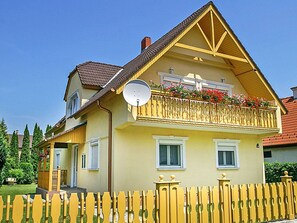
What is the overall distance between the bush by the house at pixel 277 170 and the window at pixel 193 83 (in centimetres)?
519

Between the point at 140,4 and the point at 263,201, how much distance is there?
345 inches

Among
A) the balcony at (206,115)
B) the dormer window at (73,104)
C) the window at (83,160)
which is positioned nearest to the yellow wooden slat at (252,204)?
the balcony at (206,115)

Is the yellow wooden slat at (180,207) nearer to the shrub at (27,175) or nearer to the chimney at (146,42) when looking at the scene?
the chimney at (146,42)

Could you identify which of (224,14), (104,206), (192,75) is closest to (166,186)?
(104,206)

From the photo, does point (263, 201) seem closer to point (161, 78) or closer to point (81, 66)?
Result: point (161, 78)

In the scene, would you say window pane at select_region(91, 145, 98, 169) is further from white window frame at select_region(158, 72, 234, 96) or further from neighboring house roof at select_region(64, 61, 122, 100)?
white window frame at select_region(158, 72, 234, 96)

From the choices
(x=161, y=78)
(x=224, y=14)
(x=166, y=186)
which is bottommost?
(x=166, y=186)

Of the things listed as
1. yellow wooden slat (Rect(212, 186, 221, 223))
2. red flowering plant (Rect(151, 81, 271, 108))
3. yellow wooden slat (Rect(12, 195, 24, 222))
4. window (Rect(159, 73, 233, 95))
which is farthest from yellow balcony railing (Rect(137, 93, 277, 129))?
yellow wooden slat (Rect(12, 195, 24, 222))

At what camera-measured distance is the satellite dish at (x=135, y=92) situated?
10242 mm

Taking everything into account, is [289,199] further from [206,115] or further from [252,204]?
[206,115]

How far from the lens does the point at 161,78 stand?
1359 centimetres

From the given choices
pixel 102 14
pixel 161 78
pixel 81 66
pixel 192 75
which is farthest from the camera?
pixel 81 66

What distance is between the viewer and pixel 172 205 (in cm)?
685

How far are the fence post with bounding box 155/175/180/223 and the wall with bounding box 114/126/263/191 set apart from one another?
16.3 feet
